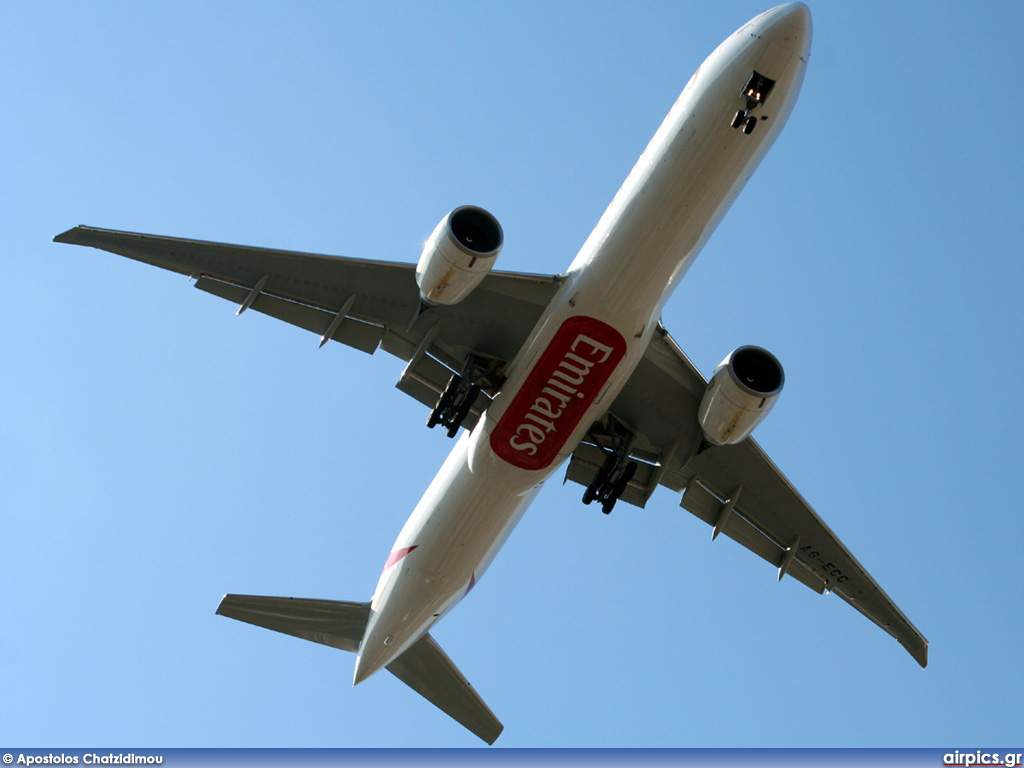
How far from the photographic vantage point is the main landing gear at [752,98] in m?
15.4

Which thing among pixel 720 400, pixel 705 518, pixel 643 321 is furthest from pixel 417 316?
pixel 705 518

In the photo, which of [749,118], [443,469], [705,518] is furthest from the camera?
[705,518]

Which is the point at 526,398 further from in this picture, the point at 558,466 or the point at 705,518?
the point at 705,518

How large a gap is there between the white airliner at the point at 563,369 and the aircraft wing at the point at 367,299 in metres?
0.03

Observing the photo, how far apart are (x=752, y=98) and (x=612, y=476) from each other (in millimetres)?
6999

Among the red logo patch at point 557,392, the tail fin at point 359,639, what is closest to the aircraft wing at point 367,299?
the red logo patch at point 557,392

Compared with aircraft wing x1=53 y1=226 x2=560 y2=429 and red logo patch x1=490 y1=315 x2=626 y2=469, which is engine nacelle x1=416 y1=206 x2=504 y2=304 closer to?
aircraft wing x1=53 y1=226 x2=560 y2=429

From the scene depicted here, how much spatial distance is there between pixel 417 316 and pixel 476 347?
1.32 m

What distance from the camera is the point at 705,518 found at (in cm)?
2094

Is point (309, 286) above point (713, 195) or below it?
below

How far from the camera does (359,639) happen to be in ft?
64.4

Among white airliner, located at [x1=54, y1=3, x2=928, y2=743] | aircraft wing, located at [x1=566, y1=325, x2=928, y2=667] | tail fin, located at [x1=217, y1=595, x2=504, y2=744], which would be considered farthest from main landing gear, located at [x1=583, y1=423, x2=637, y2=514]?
tail fin, located at [x1=217, y1=595, x2=504, y2=744]

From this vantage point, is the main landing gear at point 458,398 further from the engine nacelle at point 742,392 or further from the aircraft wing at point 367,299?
the engine nacelle at point 742,392

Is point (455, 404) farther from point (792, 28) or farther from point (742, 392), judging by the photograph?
point (792, 28)
